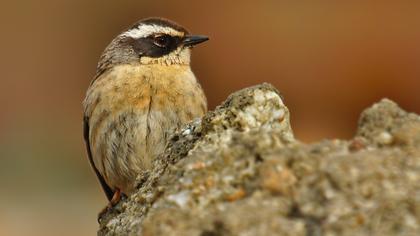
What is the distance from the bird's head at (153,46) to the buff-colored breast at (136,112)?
32 centimetres

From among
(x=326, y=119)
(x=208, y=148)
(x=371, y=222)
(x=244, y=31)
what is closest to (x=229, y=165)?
(x=208, y=148)

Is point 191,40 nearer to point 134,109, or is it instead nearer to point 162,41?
point 162,41

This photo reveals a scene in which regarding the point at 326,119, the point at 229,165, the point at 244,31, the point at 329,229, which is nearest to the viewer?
the point at 329,229

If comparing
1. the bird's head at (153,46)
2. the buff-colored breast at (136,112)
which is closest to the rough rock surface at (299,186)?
the buff-colored breast at (136,112)

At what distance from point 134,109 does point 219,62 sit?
11.1 metres

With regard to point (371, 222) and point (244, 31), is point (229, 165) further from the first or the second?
point (244, 31)

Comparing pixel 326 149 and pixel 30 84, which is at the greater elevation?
pixel 30 84

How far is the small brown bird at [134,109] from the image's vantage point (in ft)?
29.1

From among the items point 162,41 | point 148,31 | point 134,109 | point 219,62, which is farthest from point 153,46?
point 219,62

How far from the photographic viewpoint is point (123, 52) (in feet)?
31.8

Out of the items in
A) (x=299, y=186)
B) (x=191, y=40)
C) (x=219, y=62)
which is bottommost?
(x=299, y=186)

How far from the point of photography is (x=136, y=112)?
8.84 metres

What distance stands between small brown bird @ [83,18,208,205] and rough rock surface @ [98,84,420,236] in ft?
12.6

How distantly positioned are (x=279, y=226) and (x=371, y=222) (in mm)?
340
